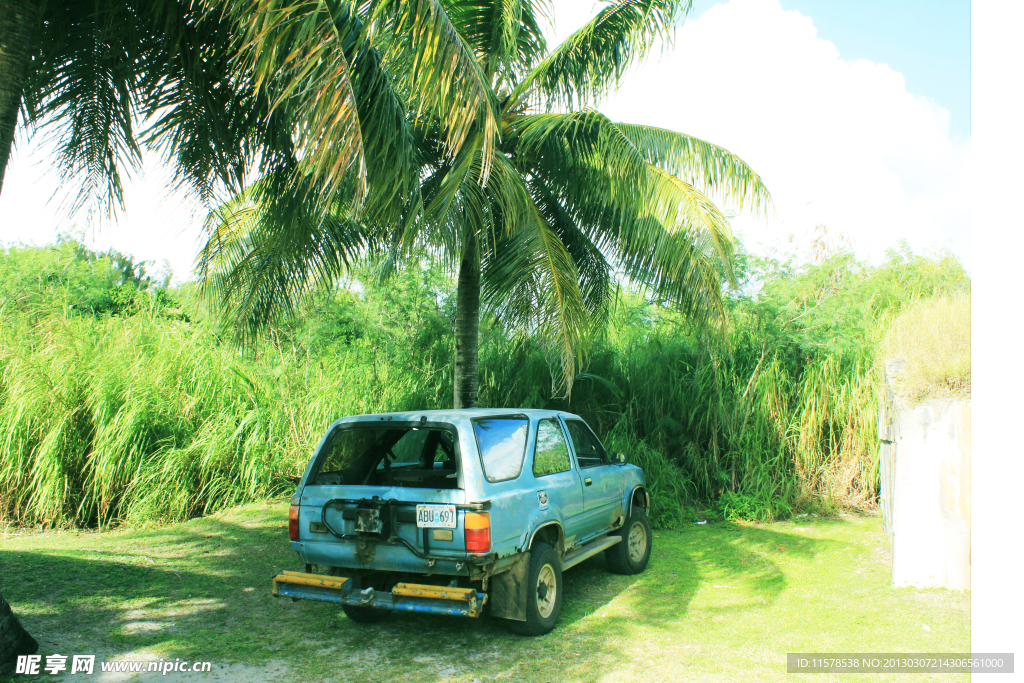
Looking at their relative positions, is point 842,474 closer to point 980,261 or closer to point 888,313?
point 888,313

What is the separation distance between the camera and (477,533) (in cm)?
490

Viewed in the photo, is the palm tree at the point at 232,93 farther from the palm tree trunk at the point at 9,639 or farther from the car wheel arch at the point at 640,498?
the car wheel arch at the point at 640,498

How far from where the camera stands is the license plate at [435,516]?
494 centimetres

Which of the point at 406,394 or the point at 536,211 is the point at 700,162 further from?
the point at 406,394

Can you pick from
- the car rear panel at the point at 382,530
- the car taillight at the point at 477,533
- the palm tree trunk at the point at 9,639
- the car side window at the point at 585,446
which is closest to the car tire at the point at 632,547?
the car side window at the point at 585,446

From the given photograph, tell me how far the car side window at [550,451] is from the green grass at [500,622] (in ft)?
4.27

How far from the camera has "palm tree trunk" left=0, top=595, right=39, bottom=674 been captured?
15.2 feet

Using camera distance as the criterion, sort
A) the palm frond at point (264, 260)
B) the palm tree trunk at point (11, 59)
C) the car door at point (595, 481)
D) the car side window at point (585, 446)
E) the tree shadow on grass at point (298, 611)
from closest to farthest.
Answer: the palm tree trunk at point (11, 59)
the tree shadow on grass at point (298, 611)
the car door at point (595, 481)
the car side window at point (585, 446)
the palm frond at point (264, 260)

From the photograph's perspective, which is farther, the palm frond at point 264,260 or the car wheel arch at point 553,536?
the palm frond at point 264,260

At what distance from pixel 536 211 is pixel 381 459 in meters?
3.91

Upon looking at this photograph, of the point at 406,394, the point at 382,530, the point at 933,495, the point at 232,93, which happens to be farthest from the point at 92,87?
the point at 933,495

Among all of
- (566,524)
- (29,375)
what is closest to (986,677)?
(566,524)

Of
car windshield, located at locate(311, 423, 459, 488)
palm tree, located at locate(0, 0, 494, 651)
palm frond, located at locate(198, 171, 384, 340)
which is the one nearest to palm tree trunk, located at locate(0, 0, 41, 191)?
palm tree, located at locate(0, 0, 494, 651)

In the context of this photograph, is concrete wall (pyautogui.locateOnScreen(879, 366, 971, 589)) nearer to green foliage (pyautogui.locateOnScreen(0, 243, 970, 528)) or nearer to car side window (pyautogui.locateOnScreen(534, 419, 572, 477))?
green foliage (pyautogui.locateOnScreen(0, 243, 970, 528))
